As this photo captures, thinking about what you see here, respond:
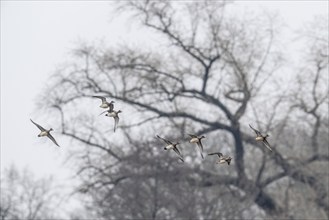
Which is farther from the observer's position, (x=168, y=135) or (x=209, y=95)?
(x=209, y=95)

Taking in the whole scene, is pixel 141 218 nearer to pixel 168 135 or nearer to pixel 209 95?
pixel 168 135

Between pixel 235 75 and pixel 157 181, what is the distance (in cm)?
491

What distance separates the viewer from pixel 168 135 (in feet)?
68.5

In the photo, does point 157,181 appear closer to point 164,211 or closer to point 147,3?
point 164,211

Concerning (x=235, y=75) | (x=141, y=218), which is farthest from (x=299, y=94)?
(x=141, y=218)

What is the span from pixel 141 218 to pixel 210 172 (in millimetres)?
3198

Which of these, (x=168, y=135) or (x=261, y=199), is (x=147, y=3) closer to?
(x=168, y=135)

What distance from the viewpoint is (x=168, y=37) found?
22422 millimetres

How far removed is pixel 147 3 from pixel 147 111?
411 cm

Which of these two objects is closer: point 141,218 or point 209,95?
point 141,218

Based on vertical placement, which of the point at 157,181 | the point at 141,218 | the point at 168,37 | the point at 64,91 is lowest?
the point at 141,218

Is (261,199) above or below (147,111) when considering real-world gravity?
below

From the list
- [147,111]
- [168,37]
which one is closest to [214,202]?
[147,111]

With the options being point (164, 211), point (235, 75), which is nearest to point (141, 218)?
point (164, 211)
